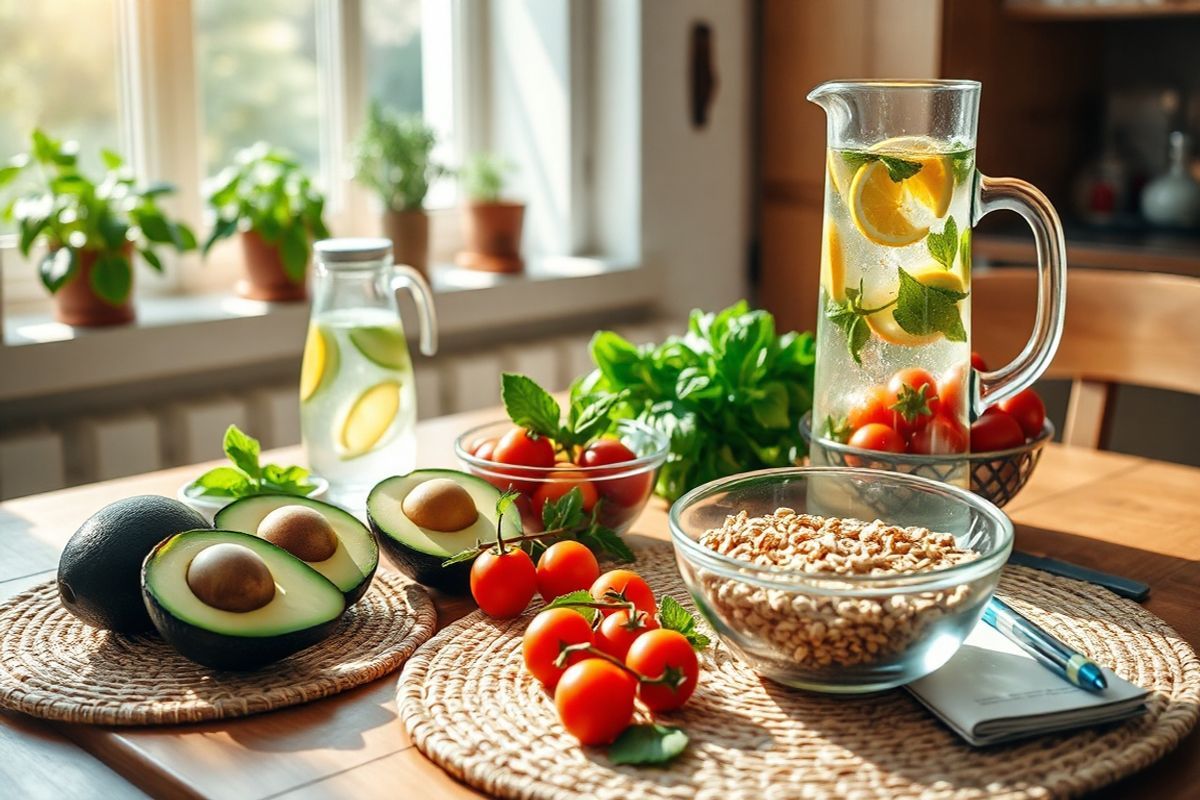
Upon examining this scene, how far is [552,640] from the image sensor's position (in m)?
0.79

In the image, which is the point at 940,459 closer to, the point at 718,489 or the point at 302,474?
the point at 718,489

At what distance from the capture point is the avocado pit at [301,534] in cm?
90

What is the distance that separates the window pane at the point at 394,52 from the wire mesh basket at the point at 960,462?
1.81m

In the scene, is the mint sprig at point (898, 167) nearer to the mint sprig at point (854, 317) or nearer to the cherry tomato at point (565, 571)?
the mint sprig at point (854, 317)

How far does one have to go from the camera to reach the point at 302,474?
1106mm

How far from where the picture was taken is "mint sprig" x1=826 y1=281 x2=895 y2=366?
3.25ft

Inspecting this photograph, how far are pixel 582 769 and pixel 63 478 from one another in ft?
5.33

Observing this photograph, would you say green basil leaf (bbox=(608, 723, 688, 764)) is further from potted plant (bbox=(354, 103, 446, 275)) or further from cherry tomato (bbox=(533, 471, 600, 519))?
potted plant (bbox=(354, 103, 446, 275))

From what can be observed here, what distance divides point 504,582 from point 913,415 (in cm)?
34

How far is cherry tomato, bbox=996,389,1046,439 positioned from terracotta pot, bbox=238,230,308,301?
5.04 feet

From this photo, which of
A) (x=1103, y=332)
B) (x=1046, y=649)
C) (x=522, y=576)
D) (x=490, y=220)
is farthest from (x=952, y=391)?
(x=490, y=220)

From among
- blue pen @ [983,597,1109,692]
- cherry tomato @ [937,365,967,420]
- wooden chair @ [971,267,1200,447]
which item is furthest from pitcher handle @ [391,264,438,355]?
wooden chair @ [971,267,1200,447]

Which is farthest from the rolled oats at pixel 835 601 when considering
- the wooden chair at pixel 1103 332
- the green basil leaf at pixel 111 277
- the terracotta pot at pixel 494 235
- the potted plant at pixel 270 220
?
the terracotta pot at pixel 494 235

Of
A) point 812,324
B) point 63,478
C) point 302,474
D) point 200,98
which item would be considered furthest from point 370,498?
point 812,324
